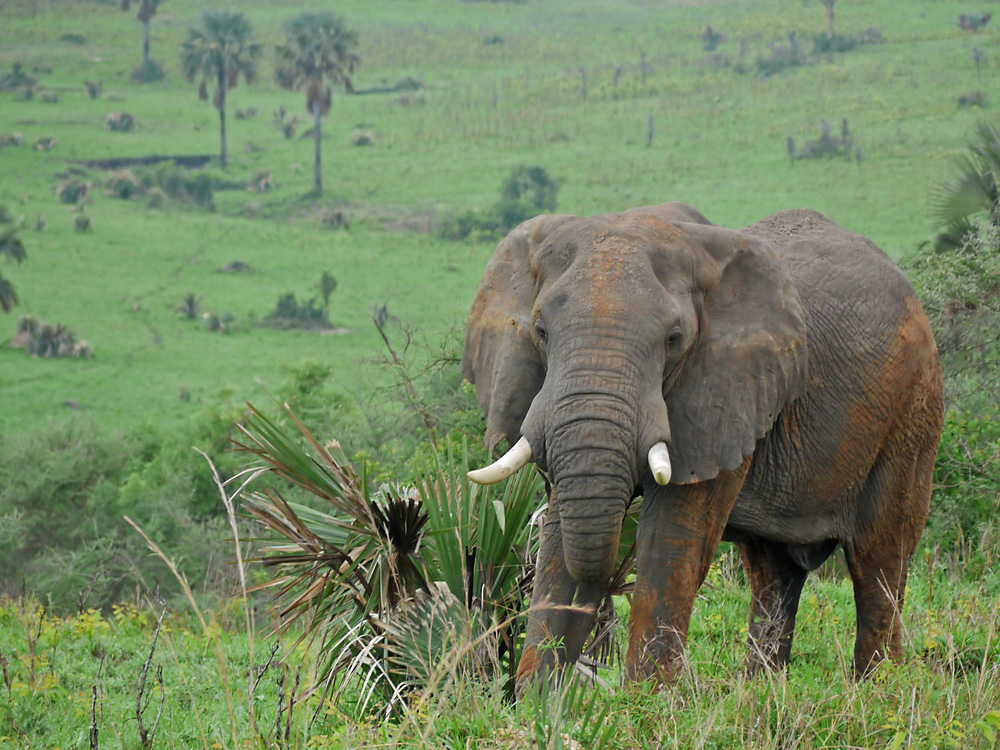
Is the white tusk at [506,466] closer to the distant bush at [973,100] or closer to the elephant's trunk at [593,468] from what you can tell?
the elephant's trunk at [593,468]

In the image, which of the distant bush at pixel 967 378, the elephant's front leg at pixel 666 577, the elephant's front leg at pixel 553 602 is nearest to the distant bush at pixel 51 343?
the distant bush at pixel 967 378

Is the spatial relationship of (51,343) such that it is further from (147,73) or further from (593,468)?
(147,73)

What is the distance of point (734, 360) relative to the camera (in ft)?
15.5

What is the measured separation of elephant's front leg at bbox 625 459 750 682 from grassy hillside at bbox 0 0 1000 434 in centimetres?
2326

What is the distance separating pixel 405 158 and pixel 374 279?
68.9 feet

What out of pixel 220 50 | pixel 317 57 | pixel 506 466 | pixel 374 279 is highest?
pixel 220 50

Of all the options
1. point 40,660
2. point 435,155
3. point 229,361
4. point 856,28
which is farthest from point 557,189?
point 40,660

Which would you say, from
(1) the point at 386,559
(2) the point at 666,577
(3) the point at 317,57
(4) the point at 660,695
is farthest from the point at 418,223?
(4) the point at 660,695

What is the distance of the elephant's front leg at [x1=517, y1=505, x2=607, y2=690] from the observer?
4.83 meters

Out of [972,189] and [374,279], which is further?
[374,279]

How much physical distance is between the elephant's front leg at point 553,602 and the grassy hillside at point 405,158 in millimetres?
23051

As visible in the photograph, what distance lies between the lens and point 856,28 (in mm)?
89562

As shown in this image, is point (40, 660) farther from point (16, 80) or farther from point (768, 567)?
point (16, 80)

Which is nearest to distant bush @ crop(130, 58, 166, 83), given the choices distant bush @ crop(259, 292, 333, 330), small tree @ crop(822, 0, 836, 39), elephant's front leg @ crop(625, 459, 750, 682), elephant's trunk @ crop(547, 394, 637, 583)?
distant bush @ crop(259, 292, 333, 330)
